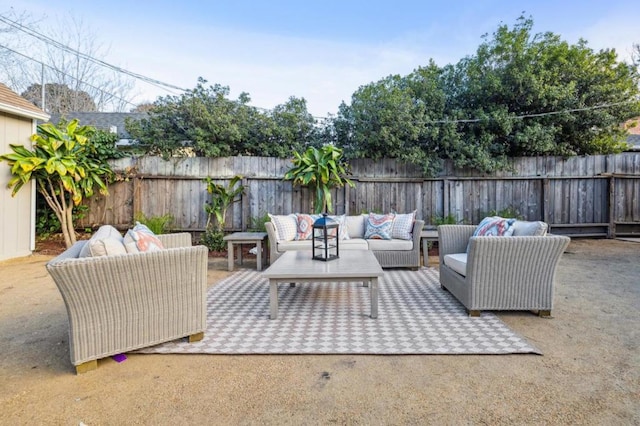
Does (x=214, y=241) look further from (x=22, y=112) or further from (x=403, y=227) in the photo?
(x=22, y=112)

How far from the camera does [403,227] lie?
4898 millimetres

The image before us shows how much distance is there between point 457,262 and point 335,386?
1952 mm

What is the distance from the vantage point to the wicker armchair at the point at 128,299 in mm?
1881

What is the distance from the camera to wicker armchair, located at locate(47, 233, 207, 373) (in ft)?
6.17

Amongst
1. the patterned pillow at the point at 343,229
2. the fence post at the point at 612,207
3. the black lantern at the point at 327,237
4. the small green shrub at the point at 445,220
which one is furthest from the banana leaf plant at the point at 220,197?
the fence post at the point at 612,207

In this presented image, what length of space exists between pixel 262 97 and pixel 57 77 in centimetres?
986

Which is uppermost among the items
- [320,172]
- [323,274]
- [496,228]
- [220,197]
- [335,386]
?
[320,172]

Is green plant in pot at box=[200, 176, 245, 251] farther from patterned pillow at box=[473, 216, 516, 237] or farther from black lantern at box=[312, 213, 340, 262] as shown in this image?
patterned pillow at box=[473, 216, 516, 237]

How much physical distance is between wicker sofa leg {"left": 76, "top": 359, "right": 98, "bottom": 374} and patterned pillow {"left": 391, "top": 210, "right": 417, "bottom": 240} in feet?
12.5

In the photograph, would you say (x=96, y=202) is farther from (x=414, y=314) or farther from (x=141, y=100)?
(x=141, y=100)

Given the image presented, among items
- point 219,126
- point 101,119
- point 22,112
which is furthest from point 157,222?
point 101,119

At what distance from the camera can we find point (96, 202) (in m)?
6.27

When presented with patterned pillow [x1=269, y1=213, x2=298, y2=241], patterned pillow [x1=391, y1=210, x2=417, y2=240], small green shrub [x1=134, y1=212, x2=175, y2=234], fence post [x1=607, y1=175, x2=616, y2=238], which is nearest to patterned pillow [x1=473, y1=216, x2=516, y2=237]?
patterned pillow [x1=391, y1=210, x2=417, y2=240]

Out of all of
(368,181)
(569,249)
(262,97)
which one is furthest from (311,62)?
(569,249)
